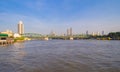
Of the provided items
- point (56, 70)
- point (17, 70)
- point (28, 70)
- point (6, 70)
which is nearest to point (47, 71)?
point (56, 70)

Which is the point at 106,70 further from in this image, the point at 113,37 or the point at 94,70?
the point at 113,37

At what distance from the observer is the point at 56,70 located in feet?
41.9

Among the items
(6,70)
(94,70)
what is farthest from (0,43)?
(94,70)

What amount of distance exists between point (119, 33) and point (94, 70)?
13069 cm

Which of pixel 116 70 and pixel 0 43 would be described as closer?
pixel 116 70

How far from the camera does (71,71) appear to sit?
1236cm

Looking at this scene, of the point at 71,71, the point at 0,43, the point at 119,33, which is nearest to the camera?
the point at 71,71

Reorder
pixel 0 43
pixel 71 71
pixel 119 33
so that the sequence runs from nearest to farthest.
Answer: pixel 71 71
pixel 0 43
pixel 119 33

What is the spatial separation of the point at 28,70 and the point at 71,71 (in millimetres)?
3678

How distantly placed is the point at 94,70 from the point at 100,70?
49 centimetres

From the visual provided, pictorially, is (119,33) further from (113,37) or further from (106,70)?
(106,70)

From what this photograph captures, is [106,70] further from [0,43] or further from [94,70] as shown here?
[0,43]

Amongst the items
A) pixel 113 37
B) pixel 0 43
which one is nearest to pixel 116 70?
pixel 0 43

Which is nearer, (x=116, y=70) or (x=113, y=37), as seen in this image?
(x=116, y=70)
